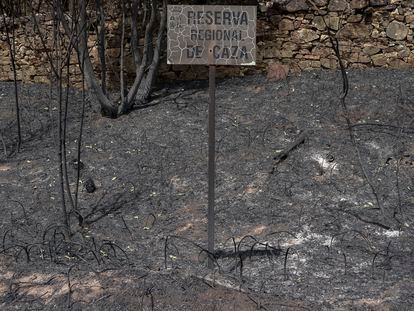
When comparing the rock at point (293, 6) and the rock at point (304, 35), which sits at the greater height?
the rock at point (293, 6)

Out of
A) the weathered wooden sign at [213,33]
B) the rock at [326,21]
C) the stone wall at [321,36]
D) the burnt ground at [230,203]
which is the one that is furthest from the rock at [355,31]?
the weathered wooden sign at [213,33]

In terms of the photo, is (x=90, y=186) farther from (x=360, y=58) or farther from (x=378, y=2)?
(x=378, y=2)

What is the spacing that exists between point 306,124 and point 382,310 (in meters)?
3.15

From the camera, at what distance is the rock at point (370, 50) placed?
7527mm

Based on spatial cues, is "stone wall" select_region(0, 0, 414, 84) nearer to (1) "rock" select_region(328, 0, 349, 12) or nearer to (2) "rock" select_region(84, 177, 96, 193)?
(1) "rock" select_region(328, 0, 349, 12)

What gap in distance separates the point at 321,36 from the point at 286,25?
465 mm

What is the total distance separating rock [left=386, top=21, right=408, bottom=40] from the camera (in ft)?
24.4

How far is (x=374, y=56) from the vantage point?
7.55 m

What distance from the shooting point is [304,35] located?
301 inches

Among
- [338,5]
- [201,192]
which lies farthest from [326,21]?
[201,192]

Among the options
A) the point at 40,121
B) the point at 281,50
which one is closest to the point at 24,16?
the point at 40,121

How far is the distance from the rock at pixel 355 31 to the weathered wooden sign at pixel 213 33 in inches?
175

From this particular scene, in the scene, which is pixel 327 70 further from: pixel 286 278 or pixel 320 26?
pixel 286 278

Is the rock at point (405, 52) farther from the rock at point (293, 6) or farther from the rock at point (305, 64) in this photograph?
the rock at point (293, 6)
